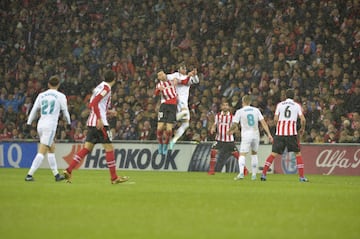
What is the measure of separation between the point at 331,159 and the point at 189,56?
7.59 meters

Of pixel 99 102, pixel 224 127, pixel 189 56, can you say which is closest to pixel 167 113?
pixel 224 127

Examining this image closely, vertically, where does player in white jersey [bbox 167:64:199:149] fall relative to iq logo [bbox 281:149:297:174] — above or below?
above

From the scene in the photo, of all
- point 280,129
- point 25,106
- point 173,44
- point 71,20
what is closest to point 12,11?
point 71,20

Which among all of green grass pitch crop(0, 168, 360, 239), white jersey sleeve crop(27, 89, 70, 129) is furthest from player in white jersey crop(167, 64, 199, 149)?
green grass pitch crop(0, 168, 360, 239)

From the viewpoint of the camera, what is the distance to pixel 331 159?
26203mm

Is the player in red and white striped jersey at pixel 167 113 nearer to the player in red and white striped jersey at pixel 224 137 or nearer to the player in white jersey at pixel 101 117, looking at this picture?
the player in red and white striped jersey at pixel 224 137

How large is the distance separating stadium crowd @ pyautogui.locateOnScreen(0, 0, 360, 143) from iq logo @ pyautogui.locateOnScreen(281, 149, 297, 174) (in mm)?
847

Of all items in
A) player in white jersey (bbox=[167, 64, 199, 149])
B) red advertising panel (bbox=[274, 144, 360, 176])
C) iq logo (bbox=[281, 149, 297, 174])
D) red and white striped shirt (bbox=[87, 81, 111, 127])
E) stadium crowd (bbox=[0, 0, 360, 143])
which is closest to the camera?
red and white striped shirt (bbox=[87, 81, 111, 127])

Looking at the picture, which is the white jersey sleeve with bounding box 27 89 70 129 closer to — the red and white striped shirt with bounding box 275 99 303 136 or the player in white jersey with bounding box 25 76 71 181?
the player in white jersey with bounding box 25 76 71 181

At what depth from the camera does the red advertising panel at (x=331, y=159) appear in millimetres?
25875

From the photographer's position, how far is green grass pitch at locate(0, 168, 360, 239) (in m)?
8.93

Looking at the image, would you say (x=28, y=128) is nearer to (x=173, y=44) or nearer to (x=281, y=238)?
(x=173, y=44)

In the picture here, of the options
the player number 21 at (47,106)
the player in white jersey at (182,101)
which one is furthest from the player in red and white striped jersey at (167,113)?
the player number 21 at (47,106)

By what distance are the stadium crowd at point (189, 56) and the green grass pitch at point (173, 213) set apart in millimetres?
12089
